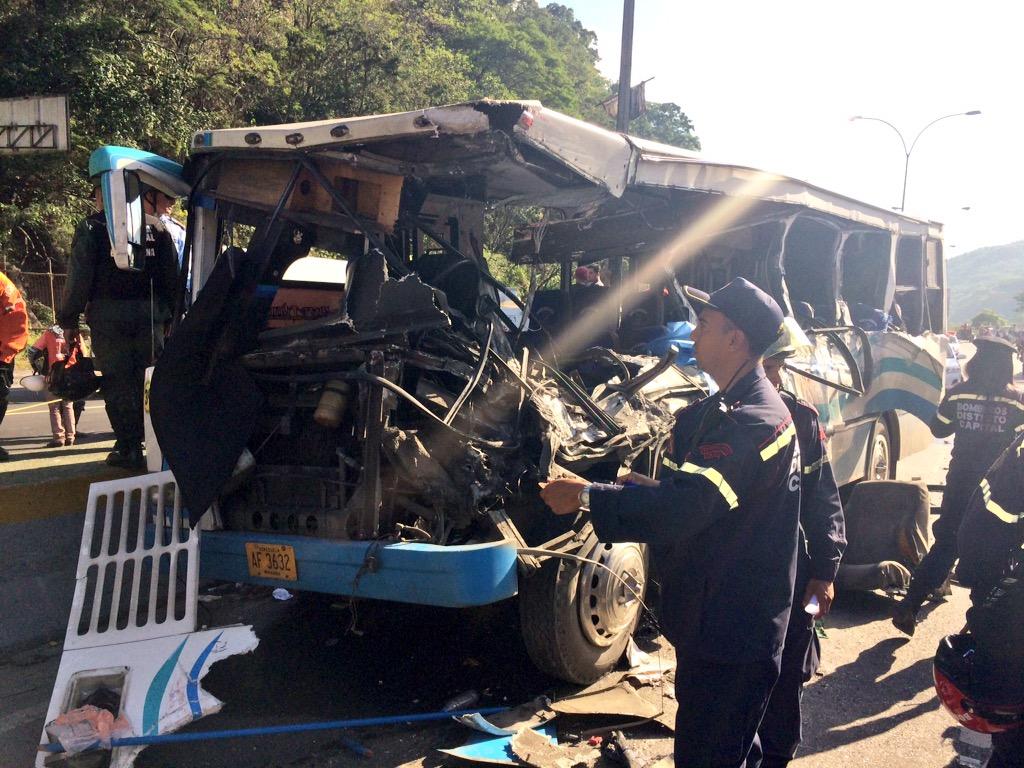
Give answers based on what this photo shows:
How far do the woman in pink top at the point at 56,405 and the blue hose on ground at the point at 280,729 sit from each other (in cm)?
484

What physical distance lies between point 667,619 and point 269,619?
9.70 ft

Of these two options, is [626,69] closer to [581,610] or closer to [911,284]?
[911,284]

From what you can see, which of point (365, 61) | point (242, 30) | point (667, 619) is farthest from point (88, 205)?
point (667, 619)

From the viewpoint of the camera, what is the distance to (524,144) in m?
3.63

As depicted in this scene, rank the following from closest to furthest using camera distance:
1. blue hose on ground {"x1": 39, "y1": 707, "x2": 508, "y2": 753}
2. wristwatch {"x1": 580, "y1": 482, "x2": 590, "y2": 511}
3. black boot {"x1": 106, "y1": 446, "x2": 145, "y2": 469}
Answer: wristwatch {"x1": 580, "y1": 482, "x2": 590, "y2": 511}
blue hose on ground {"x1": 39, "y1": 707, "x2": 508, "y2": 753}
black boot {"x1": 106, "y1": 446, "x2": 145, "y2": 469}

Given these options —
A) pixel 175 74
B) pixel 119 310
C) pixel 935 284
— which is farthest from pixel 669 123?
pixel 119 310

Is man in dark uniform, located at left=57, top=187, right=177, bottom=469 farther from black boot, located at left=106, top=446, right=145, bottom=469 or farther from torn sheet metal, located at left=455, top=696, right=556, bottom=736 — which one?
torn sheet metal, located at left=455, top=696, right=556, bottom=736

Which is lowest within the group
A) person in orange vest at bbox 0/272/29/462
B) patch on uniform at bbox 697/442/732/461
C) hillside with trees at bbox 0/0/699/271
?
patch on uniform at bbox 697/442/732/461

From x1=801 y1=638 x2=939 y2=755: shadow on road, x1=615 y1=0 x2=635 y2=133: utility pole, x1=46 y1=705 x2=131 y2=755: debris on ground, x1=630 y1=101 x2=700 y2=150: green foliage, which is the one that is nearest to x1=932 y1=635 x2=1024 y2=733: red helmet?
x1=801 y1=638 x2=939 y2=755: shadow on road

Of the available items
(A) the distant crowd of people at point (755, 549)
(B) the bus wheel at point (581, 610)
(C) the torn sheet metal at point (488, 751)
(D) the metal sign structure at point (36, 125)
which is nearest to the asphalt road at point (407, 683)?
(C) the torn sheet metal at point (488, 751)

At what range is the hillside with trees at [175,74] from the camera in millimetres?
17844

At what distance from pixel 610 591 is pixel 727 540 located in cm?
167

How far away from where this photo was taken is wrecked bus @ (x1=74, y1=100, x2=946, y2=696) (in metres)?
3.40

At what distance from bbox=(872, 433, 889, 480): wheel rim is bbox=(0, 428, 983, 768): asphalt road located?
2.22 m
